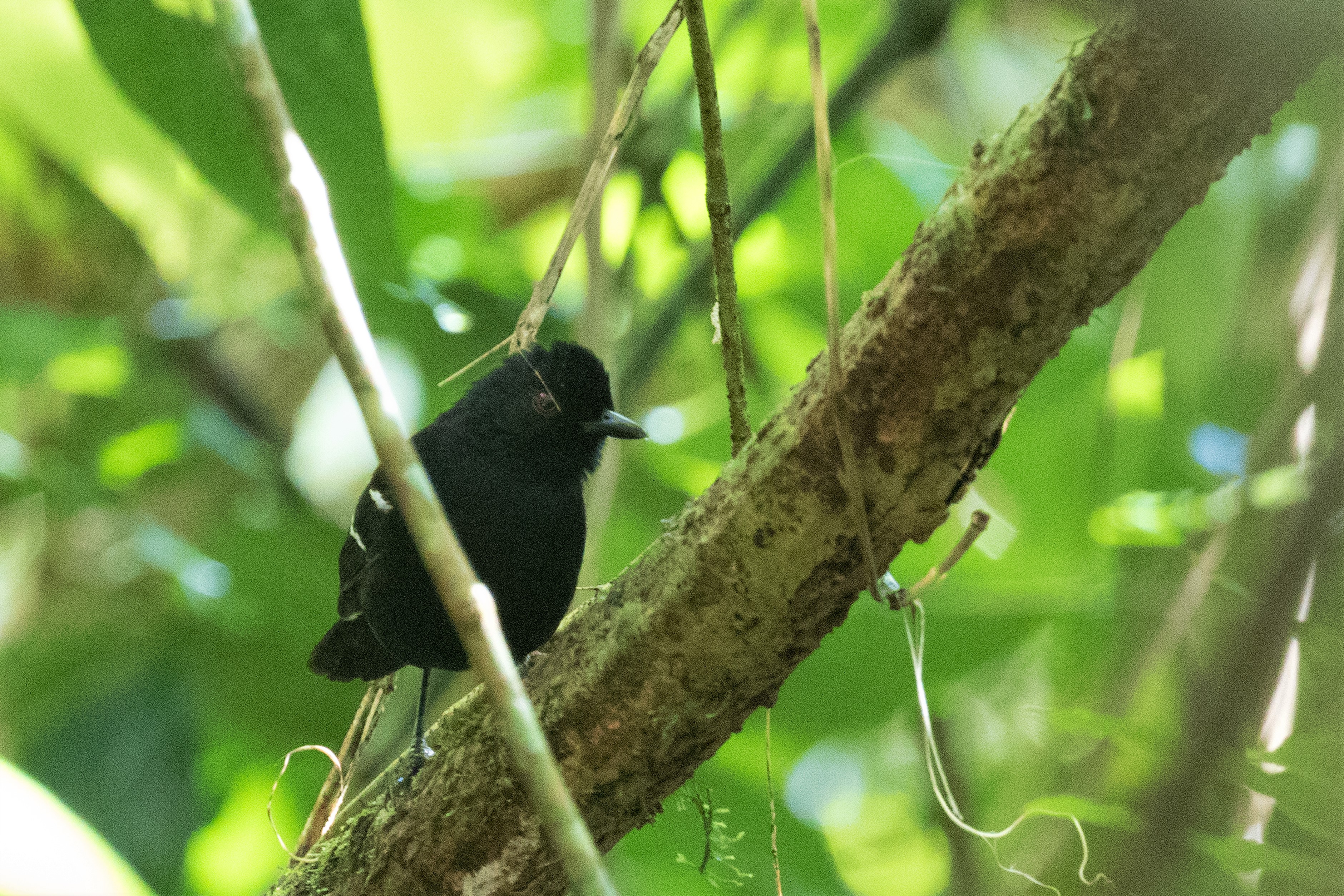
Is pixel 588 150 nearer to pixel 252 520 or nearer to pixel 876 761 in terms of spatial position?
pixel 252 520

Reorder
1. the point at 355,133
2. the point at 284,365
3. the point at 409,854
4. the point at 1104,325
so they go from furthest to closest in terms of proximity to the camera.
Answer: the point at 284,365, the point at 1104,325, the point at 355,133, the point at 409,854

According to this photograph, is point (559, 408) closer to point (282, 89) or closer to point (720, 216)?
point (720, 216)

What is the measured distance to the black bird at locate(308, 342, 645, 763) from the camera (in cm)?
229

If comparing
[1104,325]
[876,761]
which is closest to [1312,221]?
[1104,325]

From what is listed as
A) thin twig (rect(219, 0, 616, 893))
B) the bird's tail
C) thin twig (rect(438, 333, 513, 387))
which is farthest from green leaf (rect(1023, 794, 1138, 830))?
the bird's tail

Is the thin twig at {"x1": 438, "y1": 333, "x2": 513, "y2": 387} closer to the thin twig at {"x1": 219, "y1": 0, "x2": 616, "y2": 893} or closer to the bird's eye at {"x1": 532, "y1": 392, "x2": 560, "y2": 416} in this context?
the bird's eye at {"x1": 532, "y1": 392, "x2": 560, "y2": 416}

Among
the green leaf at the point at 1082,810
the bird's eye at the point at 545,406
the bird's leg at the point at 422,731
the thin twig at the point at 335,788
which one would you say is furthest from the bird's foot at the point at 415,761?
the green leaf at the point at 1082,810

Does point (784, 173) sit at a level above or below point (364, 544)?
above

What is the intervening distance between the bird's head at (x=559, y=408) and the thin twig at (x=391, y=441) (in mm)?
1504

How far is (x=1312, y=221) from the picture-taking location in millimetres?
1839

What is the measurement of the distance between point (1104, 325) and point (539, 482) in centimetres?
186

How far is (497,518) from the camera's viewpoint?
2.36 meters

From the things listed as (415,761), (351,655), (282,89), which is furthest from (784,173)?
(415,761)

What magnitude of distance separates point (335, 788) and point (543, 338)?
1648mm
